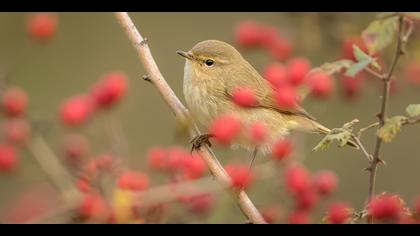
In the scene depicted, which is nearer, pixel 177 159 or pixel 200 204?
pixel 200 204

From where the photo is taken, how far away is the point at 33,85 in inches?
299

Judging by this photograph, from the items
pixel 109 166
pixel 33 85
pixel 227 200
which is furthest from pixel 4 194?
pixel 227 200

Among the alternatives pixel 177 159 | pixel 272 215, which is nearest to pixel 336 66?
pixel 272 215

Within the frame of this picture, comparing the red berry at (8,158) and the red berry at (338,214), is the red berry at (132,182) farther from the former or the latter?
the red berry at (338,214)

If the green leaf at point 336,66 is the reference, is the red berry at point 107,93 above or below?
above

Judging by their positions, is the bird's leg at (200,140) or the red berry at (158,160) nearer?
the red berry at (158,160)

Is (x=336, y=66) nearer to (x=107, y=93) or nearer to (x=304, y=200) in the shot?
(x=304, y=200)

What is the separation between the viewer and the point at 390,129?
267 centimetres

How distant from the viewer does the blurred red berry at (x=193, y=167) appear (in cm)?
354

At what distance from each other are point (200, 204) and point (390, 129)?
1.11 m

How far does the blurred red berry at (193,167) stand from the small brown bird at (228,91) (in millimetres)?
1127

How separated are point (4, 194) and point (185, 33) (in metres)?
3.07

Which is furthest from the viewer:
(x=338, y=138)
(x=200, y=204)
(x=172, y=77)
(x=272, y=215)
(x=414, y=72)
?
(x=172, y=77)

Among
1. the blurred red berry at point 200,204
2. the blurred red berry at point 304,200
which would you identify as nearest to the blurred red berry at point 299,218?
the blurred red berry at point 304,200
